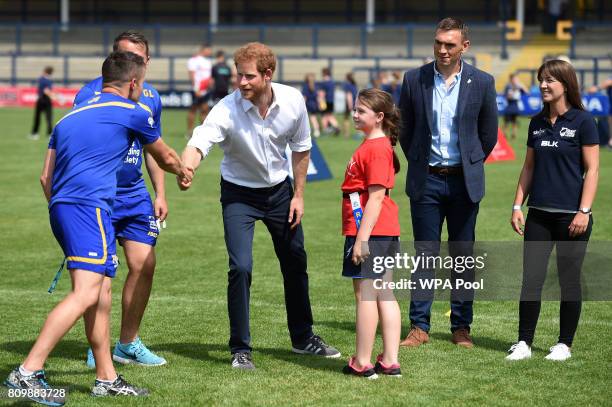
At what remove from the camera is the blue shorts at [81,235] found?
18.4 ft

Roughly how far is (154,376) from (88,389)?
0.48 metres

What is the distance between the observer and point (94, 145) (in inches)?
222

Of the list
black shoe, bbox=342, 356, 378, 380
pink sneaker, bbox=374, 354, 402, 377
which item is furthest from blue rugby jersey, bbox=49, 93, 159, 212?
pink sneaker, bbox=374, 354, 402, 377

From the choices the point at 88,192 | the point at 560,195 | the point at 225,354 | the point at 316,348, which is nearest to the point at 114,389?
the point at 88,192

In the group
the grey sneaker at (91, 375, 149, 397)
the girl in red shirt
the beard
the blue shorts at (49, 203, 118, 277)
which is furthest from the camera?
the beard

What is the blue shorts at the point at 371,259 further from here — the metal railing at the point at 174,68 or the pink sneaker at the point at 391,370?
the metal railing at the point at 174,68

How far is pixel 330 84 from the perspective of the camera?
30.4m

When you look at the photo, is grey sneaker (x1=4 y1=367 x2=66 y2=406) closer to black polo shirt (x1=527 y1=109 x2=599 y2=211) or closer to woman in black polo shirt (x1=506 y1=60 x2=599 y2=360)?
woman in black polo shirt (x1=506 y1=60 x2=599 y2=360)

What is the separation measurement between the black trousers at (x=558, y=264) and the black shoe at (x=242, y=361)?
178 cm

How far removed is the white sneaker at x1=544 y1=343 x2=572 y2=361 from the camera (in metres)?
6.82

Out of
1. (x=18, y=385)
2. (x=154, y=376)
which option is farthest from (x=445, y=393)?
(x=18, y=385)

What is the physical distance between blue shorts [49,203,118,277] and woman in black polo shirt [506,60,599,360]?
2.77 meters

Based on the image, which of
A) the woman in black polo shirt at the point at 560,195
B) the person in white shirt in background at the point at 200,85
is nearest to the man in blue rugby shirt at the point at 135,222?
the woman in black polo shirt at the point at 560,195

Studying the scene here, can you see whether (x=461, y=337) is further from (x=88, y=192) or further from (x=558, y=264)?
(x=88, y=192)
